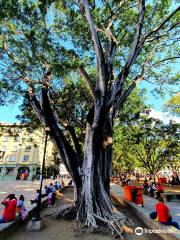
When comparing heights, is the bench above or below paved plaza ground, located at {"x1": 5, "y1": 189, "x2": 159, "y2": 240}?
above

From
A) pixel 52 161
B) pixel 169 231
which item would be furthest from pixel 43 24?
pixel 52 161

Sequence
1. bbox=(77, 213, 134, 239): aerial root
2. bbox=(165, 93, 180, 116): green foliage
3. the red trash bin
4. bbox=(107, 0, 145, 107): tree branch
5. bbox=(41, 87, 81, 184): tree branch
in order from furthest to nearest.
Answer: bbox=(165, 93, 180, 116): green foliage, the red trash bin, bbox=(41, 87, 81, 184): tree branch, bbox=(107, 0, 145, 107): tree branch, bbox=(77, 213, 134, 239): aerial root

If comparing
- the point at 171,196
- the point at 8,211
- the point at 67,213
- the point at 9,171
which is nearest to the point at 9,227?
the point at 8,211

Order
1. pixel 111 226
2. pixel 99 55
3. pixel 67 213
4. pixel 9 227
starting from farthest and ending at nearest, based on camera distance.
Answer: pixel 67 213, pixel 99 55, pixel 111 226, pixel 9 227

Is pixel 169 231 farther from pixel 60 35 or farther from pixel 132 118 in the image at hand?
pixel 132 118

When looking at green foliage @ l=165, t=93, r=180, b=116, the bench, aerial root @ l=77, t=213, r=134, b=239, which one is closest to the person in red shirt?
aerial root @ l=77, t=213, r=134, b=239

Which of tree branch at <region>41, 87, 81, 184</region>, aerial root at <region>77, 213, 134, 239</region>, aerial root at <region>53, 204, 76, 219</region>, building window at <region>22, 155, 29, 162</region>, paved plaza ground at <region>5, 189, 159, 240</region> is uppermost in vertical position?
building window at <region>22, 155, 29, 162</region>

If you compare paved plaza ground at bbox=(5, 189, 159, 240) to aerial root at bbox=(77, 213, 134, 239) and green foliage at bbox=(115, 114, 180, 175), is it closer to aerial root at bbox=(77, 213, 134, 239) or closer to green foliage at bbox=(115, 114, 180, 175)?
aerial root at bbox=(77, 213, 134, 239)

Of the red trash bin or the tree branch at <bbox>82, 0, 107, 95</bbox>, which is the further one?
the red trash bin

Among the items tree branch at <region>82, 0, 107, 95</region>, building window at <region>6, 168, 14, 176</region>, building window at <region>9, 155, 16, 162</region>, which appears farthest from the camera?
building window at <region>9, 155, 16, 162</region>

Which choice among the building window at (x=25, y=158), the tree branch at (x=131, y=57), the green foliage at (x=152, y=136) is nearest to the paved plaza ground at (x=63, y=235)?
the tree branch at (x=131, y=57)

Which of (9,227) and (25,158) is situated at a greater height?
(25,158)

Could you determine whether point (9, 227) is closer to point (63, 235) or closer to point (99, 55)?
point (63, 235)

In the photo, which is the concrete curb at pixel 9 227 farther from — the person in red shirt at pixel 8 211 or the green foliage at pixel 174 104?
the green foliage at pixel 174 104
